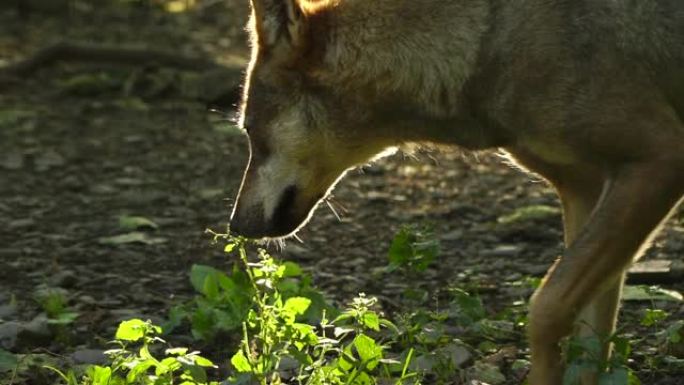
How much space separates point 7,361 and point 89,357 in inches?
18.5

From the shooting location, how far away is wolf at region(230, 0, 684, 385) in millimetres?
5316

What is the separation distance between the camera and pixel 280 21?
5930 millimetres

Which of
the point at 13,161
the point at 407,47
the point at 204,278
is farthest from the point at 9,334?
the point at 13,161

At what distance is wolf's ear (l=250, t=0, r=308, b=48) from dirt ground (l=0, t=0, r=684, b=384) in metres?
1.54

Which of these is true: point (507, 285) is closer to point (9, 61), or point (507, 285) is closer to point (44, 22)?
point (9, 61)

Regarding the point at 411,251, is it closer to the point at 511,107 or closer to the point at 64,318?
the point at 511,107

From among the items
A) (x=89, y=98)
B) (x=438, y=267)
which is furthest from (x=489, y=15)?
(x=89, y=98)

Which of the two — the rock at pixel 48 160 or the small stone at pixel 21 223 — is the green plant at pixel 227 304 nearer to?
the small stone at pixel 21 223

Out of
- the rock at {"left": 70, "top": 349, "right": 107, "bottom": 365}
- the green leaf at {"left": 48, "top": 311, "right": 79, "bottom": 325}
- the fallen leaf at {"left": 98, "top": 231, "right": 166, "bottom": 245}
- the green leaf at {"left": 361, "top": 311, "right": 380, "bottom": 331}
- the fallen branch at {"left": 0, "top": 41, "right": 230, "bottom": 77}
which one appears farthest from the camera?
the fallen branch at {"left": 0, "top": 41, "right": 230, "bottom": 77}

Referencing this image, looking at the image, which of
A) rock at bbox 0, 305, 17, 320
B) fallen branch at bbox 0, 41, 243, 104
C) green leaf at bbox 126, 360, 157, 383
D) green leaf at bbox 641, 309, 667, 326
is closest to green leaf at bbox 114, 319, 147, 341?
green leaf at bbox 126, 360, 157, 383

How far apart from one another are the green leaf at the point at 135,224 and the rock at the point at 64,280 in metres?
0.93

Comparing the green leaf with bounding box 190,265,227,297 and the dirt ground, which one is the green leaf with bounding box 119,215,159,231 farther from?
the green leaf with bounding box 190,265,227,297

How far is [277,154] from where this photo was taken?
6227 millimetres

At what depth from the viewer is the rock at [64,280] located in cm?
732
